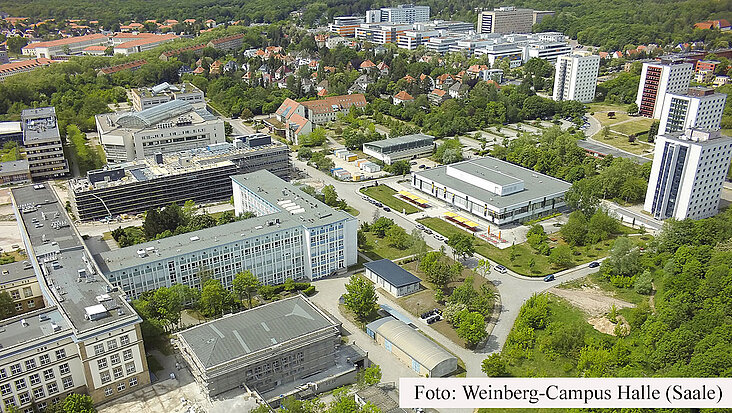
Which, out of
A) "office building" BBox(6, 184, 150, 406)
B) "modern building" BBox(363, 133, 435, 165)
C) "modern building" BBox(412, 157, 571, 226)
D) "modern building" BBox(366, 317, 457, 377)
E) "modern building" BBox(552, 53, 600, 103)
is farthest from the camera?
"modern building" BBox(552, 53, 600, 103)

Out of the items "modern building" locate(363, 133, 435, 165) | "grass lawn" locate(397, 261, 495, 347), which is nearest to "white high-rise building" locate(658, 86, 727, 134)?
"modern building" locate(363, 133, 435, 165)

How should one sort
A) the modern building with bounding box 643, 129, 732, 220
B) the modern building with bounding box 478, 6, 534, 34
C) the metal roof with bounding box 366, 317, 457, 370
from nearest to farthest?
the metal roof with bounding box 366, 317, 457, 370 → the modern building with bounding box 643, 129, 732, 220 → the modern building with bounding box 478, 6, 534, 34

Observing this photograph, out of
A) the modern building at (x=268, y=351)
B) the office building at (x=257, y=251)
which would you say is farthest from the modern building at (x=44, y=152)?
the modern building at (x=268, y=351)

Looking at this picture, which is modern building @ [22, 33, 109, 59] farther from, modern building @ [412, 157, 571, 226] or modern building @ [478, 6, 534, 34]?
modern building @ [412, 157, 571, 226]

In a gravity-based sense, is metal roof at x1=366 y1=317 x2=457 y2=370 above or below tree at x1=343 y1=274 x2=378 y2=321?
below

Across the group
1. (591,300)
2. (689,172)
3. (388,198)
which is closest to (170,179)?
(388,198)

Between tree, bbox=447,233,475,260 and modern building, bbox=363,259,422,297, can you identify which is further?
tree, bbox=447,233,475,260

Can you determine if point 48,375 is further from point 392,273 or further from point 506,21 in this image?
point 506,21
